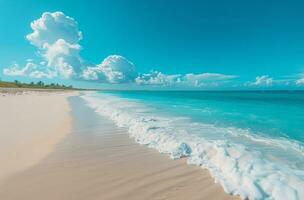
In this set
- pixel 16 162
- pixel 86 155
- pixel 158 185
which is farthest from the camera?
pixel 86 155

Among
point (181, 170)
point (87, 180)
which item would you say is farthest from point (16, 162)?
point (181, 170)

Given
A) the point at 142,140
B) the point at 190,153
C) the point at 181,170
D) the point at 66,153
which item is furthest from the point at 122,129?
the point at 181,170

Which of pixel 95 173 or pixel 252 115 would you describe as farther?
pixel 252 115

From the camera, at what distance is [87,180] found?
479cm

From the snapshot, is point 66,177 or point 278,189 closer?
point 278,189

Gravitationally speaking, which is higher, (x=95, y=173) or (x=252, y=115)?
(x=95, y=173)

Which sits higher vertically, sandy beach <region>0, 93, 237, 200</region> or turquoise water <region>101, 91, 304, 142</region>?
sandy beach <region>0, 93, 237, 200</region>

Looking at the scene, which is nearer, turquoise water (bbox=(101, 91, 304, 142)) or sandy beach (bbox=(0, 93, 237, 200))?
sandy beach (bbox=(0, 93, 237, 200))

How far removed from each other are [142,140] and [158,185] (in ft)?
12.9

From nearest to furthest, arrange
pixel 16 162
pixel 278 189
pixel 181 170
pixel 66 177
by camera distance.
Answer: pixel 278 189
pixel 66 177
pixel 181 170
pixel 16 162

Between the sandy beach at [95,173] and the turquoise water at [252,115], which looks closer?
the sandy beach at [95,173]

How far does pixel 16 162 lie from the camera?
5.89 metres

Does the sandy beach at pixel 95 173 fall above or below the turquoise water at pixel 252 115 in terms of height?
above

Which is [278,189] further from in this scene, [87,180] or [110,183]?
[87,180]
